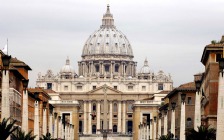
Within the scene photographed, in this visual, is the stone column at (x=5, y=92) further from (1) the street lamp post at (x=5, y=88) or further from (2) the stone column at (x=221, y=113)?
(2) the stone column at (x=221, y=113)

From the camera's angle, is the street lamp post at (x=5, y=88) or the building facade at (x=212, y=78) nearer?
the street lamp post at (x=5, y=88)

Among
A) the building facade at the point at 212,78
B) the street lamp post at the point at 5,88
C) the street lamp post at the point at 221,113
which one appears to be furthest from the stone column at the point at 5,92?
the building facade at the point at 212,78

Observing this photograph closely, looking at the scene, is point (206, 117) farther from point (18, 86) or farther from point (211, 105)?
point (18, 86)

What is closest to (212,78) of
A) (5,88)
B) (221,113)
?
(5,88)

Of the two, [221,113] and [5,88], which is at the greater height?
[5,88]

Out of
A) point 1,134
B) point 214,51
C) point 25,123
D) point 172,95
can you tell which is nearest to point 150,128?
point 172,95

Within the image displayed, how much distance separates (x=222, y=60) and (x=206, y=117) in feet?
124

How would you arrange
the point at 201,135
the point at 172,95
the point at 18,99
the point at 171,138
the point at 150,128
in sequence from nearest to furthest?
the point at 201,135, the point at 171,138, the point at 18,99, the point at 172,95, the point at 150,128

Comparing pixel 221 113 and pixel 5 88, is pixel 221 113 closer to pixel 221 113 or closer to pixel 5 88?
pixel 221 113

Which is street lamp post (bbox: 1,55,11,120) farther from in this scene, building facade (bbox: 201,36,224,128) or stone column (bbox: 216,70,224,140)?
building facade (bbox: 201,36,224,128)

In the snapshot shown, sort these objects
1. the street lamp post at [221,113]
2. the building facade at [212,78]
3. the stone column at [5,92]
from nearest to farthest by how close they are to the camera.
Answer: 1. the street lamp post at [221,113]
2. the stone column at [5,92]
3. the building facade at [212,78]

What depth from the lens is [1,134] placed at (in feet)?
163

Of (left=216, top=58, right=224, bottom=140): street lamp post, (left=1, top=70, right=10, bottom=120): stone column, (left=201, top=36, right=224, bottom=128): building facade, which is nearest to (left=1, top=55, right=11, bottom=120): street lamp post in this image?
(left=1, top=70, right=10, bottom=120): stone column

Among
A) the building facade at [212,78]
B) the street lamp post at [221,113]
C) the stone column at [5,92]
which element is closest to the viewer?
the street lamp post at [221,113]
